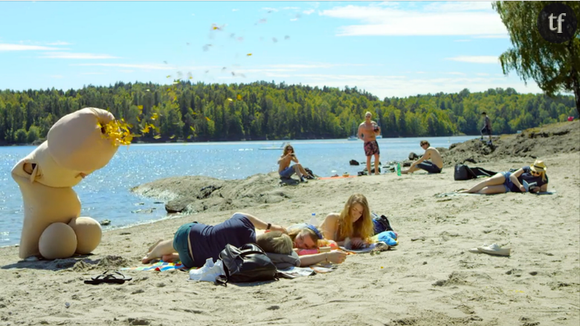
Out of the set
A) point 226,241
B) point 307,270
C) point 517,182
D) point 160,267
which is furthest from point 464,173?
point 160,267

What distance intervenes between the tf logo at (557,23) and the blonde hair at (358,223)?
25995mm

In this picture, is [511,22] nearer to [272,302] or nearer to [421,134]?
[272,302]

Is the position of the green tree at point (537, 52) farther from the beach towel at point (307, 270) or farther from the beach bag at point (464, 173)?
the beach towel at point (307, 270)

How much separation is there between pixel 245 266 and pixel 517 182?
782cm

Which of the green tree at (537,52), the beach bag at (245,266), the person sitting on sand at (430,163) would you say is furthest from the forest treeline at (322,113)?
the beach bag at (245,266)

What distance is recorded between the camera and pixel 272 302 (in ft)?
17.7

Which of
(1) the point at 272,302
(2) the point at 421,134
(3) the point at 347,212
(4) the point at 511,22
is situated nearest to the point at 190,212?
(3) the point at 347,212

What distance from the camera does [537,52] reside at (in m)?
30.9

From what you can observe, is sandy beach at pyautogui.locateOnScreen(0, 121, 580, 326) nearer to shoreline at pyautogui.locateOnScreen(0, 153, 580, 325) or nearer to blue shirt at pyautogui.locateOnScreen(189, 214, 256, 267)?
shoreline at pyautogui.locateOnScreen(0, 153, 580, 325)

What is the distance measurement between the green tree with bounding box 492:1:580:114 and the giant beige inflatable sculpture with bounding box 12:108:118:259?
2720 centimetres

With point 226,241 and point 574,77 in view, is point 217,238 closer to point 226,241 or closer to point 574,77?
point 226,241

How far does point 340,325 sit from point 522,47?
97.8 feet

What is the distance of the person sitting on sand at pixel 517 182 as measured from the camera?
39.5 ft

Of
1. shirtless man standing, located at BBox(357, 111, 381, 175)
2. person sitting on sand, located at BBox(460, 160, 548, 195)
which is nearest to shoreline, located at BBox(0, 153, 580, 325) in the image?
person sitting on sand, located at BBox(460, 160, 548, 195)
